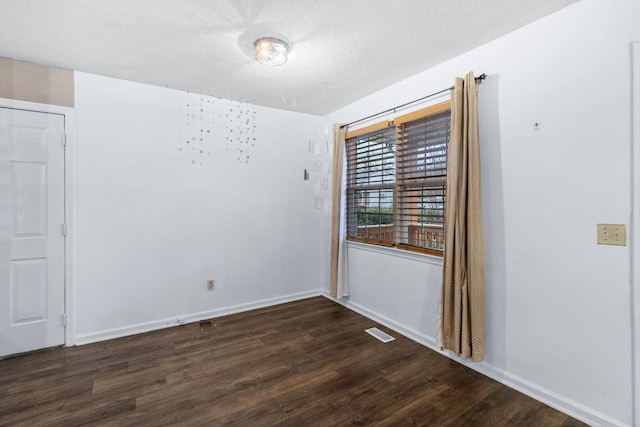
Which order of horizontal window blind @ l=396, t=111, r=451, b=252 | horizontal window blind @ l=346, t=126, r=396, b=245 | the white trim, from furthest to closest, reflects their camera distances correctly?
horizontal window blind @ l=346, t=126, r=396, b=245, horizontal window blind @ l=396, t=111, r=451, b=252, the white trim

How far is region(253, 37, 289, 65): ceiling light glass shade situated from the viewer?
221cm

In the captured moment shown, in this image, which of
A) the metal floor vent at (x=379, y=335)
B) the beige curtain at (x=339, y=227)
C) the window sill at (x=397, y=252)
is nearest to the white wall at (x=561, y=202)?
the window sill at (x=397, y=252)

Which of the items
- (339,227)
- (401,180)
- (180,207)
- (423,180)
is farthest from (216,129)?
(423,180)

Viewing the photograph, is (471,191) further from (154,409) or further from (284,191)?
(154,409)

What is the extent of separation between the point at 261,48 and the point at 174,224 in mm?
1949

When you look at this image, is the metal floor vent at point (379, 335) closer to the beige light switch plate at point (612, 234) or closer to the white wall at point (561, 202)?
the white wall at point (561, 202)

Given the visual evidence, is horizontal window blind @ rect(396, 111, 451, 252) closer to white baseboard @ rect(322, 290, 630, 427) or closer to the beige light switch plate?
white baseboard @ rect(322, 290, 630, 427)

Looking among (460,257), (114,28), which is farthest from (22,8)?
(460,257)

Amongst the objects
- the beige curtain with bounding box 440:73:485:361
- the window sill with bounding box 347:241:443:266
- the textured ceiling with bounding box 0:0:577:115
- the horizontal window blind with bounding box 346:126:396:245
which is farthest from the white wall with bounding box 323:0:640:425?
the horizontal window blind with bounding box 346:126:396:245

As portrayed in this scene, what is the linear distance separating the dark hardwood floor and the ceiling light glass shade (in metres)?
2.40

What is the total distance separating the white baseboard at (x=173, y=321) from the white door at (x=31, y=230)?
0.25 meters

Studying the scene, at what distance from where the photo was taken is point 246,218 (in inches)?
142

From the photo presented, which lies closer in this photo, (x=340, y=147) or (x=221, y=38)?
(x=221, y=38)

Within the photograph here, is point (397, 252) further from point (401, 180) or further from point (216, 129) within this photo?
point (216, 129)
